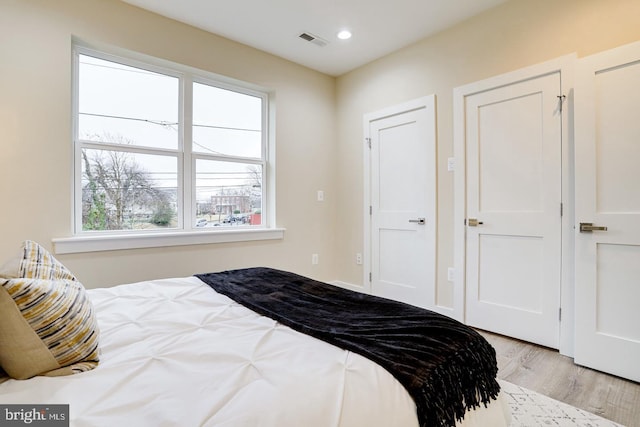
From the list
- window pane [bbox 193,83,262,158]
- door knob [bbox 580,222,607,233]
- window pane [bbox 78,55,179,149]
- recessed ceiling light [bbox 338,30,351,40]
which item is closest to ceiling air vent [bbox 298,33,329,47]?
recessed ceiling light [bbox 338,30,351,40]

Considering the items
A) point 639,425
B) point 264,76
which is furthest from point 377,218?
point 639,425

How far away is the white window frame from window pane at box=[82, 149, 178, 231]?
5 centimetres

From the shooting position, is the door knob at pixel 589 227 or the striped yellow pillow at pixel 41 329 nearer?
the striped yellow pillow at pixel 41 329

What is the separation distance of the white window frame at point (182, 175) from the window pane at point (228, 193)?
0.06 meters

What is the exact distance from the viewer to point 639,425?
1.50 meters

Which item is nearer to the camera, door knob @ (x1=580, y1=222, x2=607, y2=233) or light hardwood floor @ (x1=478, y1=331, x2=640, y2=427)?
light hardwood floor @ (x1=478, y1=331, x2=640, y2=427)

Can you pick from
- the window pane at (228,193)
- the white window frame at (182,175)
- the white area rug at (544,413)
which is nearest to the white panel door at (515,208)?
the white area rug at (544,413)

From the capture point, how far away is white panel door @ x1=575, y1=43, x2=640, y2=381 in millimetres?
1896

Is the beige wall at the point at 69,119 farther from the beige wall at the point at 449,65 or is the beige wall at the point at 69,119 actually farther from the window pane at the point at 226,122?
the beige wall at the point at 449,65

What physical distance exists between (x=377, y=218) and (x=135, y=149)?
244 centimetres

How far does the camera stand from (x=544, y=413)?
5.24ft

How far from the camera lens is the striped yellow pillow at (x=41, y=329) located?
790mm

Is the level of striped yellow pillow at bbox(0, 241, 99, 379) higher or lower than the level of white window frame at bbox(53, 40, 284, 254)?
lower

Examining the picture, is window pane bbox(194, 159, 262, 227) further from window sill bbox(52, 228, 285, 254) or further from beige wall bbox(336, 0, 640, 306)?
beige wall bbox(336, 0, 640, 306)
